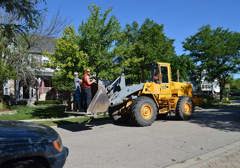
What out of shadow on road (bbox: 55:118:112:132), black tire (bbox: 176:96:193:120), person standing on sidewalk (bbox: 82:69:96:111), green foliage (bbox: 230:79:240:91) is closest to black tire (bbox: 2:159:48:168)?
person standing on sidewalk (bbox: 82:69:96:111)

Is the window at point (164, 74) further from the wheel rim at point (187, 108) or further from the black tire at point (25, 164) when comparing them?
the black tire at point (25, 164)

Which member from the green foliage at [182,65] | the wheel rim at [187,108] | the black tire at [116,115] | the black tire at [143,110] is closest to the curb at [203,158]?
the black tire at [143,110]

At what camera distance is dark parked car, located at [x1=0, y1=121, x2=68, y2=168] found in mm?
4816

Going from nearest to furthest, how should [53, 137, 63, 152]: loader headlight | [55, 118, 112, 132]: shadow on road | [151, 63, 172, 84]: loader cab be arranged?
[53, 137, 63, 152]: loader headlight, [55, 118, 112, 132]: shadow on road, [151, 63, 172, 84]: loader cab

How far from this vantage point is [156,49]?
1293 inches

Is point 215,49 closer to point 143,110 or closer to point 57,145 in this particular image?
point 143,110

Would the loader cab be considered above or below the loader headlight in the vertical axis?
above

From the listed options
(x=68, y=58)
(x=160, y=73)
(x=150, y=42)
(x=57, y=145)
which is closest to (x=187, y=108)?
(x=160, y=73)

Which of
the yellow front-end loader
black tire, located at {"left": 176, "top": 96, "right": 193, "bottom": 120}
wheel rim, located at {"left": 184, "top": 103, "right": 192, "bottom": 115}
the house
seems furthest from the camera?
the house

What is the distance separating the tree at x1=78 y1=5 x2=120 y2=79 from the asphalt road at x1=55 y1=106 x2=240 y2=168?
18.0 ft

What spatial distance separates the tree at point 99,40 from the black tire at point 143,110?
18.0 feet

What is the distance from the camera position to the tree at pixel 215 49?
126 ft

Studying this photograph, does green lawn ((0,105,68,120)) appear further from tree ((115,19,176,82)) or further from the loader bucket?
tree ((115,19,176,82))

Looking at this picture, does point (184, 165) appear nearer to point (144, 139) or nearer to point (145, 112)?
point (144, 139)
